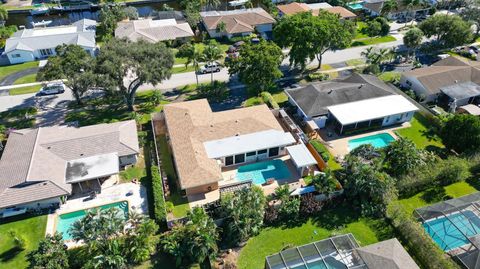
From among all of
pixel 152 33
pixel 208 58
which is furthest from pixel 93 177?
pixel 152 33

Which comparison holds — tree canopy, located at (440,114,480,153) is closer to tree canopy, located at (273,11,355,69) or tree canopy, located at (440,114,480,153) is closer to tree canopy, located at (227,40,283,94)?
tree canopy, located at (273,11,355,69)

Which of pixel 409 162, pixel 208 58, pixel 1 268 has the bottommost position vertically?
pixel 1 268

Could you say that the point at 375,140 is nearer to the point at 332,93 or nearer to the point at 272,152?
the point at 332,93

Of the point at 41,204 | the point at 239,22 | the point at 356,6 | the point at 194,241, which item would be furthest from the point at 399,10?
the point at 41,204

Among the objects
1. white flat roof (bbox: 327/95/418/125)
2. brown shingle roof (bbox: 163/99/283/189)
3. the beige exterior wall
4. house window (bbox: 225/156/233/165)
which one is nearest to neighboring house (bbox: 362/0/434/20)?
white flat roof (bbox: 327/95/418/125)

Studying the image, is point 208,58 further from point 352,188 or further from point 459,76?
point 459,76

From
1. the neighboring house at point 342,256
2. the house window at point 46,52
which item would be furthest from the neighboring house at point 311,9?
the neighboring house at point 342,256

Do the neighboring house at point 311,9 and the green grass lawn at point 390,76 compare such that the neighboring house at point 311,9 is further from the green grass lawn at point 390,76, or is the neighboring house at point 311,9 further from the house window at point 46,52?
the house window at point 46,52
